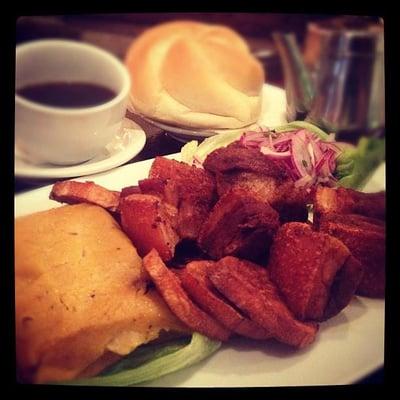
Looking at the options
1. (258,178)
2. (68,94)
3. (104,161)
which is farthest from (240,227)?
(68,94)

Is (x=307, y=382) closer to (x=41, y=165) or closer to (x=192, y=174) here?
(x=192, y=174)

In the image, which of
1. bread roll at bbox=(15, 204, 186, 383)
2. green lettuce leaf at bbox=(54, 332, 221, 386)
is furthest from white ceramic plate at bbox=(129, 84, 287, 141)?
green lettuce leaf at bbox=(54, 332, 221, 386)

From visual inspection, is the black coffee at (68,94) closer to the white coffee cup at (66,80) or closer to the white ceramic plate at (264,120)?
the white coffee cup at (66,80)

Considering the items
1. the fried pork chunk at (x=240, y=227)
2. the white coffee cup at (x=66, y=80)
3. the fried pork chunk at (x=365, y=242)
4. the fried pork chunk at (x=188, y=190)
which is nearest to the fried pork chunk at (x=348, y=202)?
the fried pork chunk at (x=365, y=242)

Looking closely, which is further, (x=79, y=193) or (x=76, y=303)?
(x=79, y=193)

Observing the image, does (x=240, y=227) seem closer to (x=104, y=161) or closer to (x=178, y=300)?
(x=178, y=300)

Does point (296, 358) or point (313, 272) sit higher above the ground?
point (313, 272)

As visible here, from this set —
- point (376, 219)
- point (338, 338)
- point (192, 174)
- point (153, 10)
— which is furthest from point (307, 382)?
point (153, 10)
